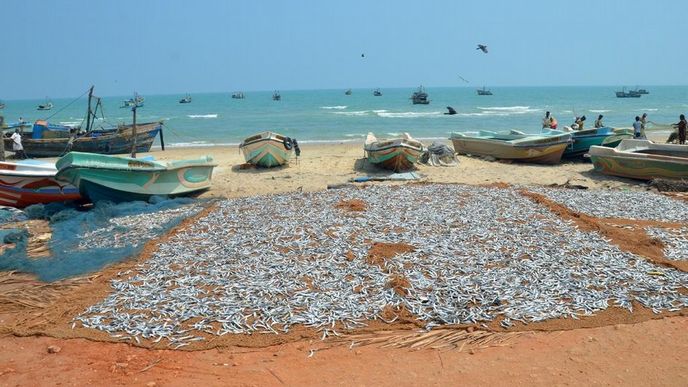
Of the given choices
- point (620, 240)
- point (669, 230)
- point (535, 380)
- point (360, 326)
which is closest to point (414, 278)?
point (360, 326)

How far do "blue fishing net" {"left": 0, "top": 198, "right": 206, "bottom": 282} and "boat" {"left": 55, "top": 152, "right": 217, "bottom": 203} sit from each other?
0.46m

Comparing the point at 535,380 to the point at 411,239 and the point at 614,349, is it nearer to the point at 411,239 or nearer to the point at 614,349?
the point at 614,349

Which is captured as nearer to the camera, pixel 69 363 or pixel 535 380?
pixel 535 380

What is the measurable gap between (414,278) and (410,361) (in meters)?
1.72

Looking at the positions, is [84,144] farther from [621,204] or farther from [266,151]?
[621,204]

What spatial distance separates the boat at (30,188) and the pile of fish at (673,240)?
38.9 ft

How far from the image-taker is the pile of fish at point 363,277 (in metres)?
5.59

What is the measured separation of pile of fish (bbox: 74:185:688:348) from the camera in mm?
5586

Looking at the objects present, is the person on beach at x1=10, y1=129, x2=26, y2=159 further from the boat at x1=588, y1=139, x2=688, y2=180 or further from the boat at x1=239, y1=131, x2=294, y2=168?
the boat at x1=588, y1=139, x2=688, y2=180

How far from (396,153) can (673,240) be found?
9.35m

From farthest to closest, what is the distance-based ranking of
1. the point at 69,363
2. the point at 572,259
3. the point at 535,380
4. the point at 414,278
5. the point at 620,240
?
the point at 620,240 → the point at 572,259 → the point at 414,278 → the point at 69,363 → the point at 535,380

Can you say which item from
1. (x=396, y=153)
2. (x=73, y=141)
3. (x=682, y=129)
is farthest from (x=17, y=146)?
(x=682, y=129)

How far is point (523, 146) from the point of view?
18.3 meters

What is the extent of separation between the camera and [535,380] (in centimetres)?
449
